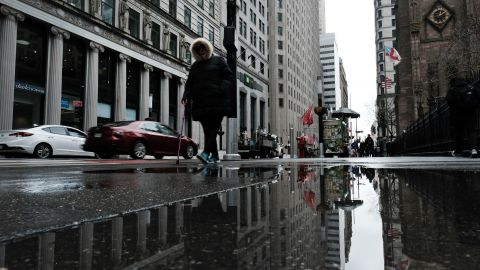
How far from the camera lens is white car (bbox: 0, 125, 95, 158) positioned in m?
14.6

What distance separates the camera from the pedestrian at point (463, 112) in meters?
9.97

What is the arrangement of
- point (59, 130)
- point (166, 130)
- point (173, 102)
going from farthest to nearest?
point (173, 102)
point (59, 130)
point (166, 130)

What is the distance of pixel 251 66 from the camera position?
5438 centimetres

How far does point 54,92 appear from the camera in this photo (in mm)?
21656

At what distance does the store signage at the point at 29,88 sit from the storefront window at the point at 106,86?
4.60 metres

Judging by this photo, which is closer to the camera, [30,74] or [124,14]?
[30,74]

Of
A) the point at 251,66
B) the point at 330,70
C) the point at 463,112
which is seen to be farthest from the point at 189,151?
the point at 330,70

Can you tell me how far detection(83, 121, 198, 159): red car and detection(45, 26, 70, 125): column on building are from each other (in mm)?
7539

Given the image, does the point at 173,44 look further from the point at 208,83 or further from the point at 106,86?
the point at 208,83

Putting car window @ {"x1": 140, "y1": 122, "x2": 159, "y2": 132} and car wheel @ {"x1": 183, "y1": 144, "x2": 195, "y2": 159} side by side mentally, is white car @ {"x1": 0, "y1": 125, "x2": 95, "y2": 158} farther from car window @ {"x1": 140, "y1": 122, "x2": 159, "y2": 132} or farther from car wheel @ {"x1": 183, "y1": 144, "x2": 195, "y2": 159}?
car wheel @ {"x1": 183, "y1": 144, "x2": 195, "y2": 159}

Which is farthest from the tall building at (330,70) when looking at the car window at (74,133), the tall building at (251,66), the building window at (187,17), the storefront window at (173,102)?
the car window at (74,133)

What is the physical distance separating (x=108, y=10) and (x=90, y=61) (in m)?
4.01

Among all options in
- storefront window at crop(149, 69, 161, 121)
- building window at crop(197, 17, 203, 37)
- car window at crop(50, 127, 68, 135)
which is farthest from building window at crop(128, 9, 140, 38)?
car window at crop(50, 127, 68, 135)

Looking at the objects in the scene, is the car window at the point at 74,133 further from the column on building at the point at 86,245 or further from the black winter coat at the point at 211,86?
the column on building at the point at 86,245
